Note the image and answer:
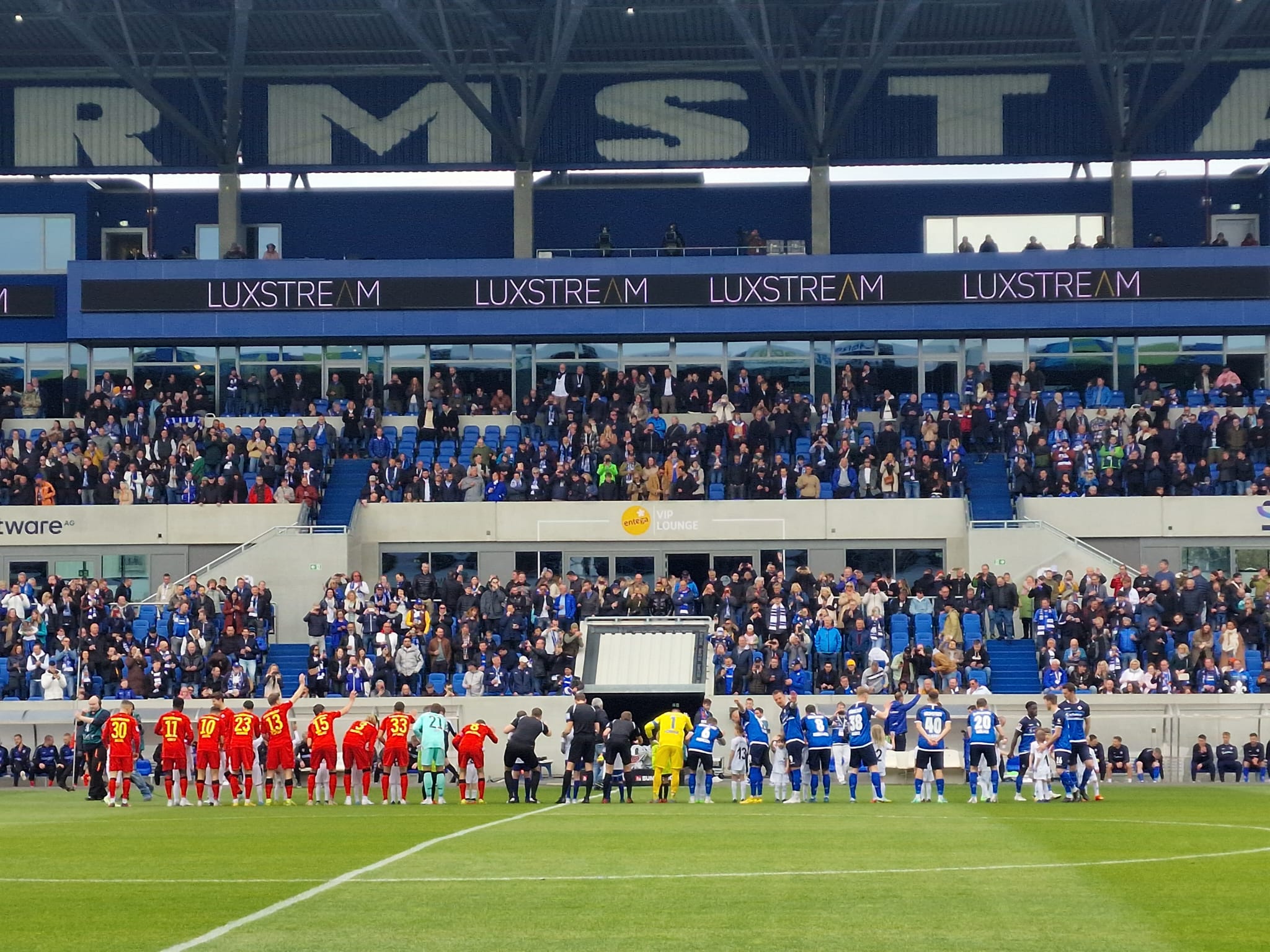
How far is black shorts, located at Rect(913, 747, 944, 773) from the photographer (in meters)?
26.1

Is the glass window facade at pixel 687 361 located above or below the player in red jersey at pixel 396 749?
above

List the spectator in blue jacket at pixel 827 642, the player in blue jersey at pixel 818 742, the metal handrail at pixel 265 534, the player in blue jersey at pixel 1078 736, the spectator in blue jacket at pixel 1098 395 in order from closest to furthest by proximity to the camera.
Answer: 1. the player in blue jersey at pixel 818 742
2. the player in blue jersey at pixel 1078 736
3. the spectator in blue jacket at pixel 827 642
4. the metal handrail at pixel 265 534
5. the spectator in blue jacket at pixel 1098 395

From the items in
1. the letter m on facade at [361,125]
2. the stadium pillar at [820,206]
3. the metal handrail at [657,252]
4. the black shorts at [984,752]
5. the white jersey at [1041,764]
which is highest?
the letter m on facade at [361,125]

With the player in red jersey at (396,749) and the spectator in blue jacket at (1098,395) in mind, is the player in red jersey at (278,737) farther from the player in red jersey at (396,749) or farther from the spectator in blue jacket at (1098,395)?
the spectator in blue jacket at (1098,395)

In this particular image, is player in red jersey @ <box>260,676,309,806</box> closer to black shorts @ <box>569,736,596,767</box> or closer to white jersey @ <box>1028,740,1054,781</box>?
black shorts @ <box>569,736,596,767</box>

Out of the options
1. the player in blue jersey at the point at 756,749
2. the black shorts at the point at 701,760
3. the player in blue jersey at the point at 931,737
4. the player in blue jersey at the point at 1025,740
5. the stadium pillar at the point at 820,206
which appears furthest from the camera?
the stadium pillar at the point at 820,206

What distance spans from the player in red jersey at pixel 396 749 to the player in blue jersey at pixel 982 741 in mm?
8085

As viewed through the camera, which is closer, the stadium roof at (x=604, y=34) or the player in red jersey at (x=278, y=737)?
the player in red jersey at (x=278, y=737)

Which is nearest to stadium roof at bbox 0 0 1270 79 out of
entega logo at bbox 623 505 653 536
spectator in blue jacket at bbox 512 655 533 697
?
entega logo at bbox 623 505 653 536

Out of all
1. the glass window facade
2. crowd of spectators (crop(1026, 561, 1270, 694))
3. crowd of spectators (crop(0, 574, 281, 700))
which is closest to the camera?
crowd of spectators (crop(1026, 561, 1270, 694))

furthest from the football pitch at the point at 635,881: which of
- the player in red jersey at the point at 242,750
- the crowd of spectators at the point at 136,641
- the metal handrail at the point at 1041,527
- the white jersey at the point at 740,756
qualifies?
the metal handrail at the point at 1041,527

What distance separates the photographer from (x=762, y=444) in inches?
1726

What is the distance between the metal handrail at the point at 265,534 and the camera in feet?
134

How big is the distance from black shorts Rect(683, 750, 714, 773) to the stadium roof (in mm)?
21709
